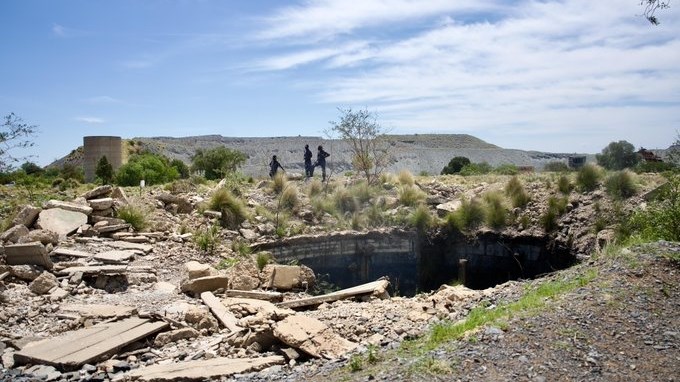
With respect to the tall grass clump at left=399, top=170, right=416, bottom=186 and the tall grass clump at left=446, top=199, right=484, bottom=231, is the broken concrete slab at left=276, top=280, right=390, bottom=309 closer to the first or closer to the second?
the tall grass clump at left=446, top=199, right=484, bottom=231

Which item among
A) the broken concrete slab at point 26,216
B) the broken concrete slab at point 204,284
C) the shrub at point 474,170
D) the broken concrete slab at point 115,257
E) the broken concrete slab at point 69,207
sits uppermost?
the shrub at point 474,170

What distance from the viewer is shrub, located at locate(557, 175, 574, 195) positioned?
686 inches

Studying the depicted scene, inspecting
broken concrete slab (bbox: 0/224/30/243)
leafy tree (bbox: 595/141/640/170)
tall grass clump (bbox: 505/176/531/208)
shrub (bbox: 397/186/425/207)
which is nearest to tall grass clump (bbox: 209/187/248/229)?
shrub (bbox: 397/186/425/207)

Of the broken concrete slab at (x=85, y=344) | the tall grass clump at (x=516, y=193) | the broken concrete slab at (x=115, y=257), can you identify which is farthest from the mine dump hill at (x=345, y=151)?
the broken concrete slab at (x=85, y=344)

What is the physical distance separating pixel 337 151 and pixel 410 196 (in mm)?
30907

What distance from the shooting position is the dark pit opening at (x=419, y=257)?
1577 cm

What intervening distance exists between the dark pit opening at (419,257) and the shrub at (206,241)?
197 cm

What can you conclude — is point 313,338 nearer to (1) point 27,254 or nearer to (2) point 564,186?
(1) point 27,254

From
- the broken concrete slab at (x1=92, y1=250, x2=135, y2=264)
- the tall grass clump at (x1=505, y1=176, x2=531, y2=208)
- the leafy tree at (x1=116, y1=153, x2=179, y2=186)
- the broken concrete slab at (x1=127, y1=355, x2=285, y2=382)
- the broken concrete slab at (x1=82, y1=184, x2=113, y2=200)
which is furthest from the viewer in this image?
the leafy tree at (x1=116, y1=153, x2=179, y2=186)

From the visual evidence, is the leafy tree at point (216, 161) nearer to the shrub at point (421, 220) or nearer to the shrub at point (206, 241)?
the shrub at point (421, 220)

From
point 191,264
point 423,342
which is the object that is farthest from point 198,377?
point 191,264

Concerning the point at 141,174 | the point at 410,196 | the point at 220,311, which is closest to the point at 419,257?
the point at 410,196

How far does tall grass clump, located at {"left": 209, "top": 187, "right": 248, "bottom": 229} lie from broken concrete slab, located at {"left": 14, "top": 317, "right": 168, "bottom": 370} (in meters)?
7.87

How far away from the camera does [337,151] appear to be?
48875 mm
